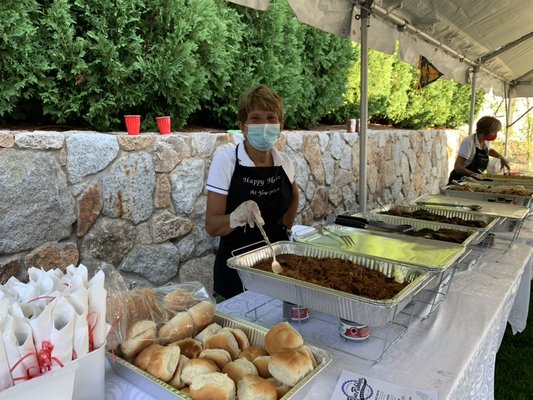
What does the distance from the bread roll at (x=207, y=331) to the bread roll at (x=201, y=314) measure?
2cm

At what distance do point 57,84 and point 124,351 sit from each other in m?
2.08

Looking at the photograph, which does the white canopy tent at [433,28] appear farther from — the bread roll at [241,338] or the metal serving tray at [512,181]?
the bread roll at [241,338]

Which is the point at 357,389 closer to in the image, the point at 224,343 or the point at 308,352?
the point at 308,352

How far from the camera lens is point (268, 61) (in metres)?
3.71

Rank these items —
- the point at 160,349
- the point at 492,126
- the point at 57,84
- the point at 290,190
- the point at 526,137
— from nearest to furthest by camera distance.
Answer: the point at 160,349
the point at 290,190
the point at 57,84
the point at 492,126
the point at 526,137

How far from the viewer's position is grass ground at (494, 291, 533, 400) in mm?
2494

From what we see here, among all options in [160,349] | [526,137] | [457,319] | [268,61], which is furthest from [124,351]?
[526,137]

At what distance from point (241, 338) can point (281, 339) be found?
0.13 m

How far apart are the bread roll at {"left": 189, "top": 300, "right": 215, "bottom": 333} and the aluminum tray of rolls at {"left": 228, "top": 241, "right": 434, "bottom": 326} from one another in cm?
17

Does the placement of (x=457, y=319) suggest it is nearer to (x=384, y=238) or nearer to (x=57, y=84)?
(x=384, y=238)

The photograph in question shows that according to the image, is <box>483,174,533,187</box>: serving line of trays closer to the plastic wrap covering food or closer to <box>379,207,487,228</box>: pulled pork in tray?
<box>379,207,487,228</box>: pulled pork in tray

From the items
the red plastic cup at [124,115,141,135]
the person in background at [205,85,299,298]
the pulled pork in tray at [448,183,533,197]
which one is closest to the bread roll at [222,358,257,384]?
the person in background at [205,85,299,298]

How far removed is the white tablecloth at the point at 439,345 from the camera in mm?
1039

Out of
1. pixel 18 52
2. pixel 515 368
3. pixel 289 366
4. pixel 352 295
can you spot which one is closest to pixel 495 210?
pixel 515 368
